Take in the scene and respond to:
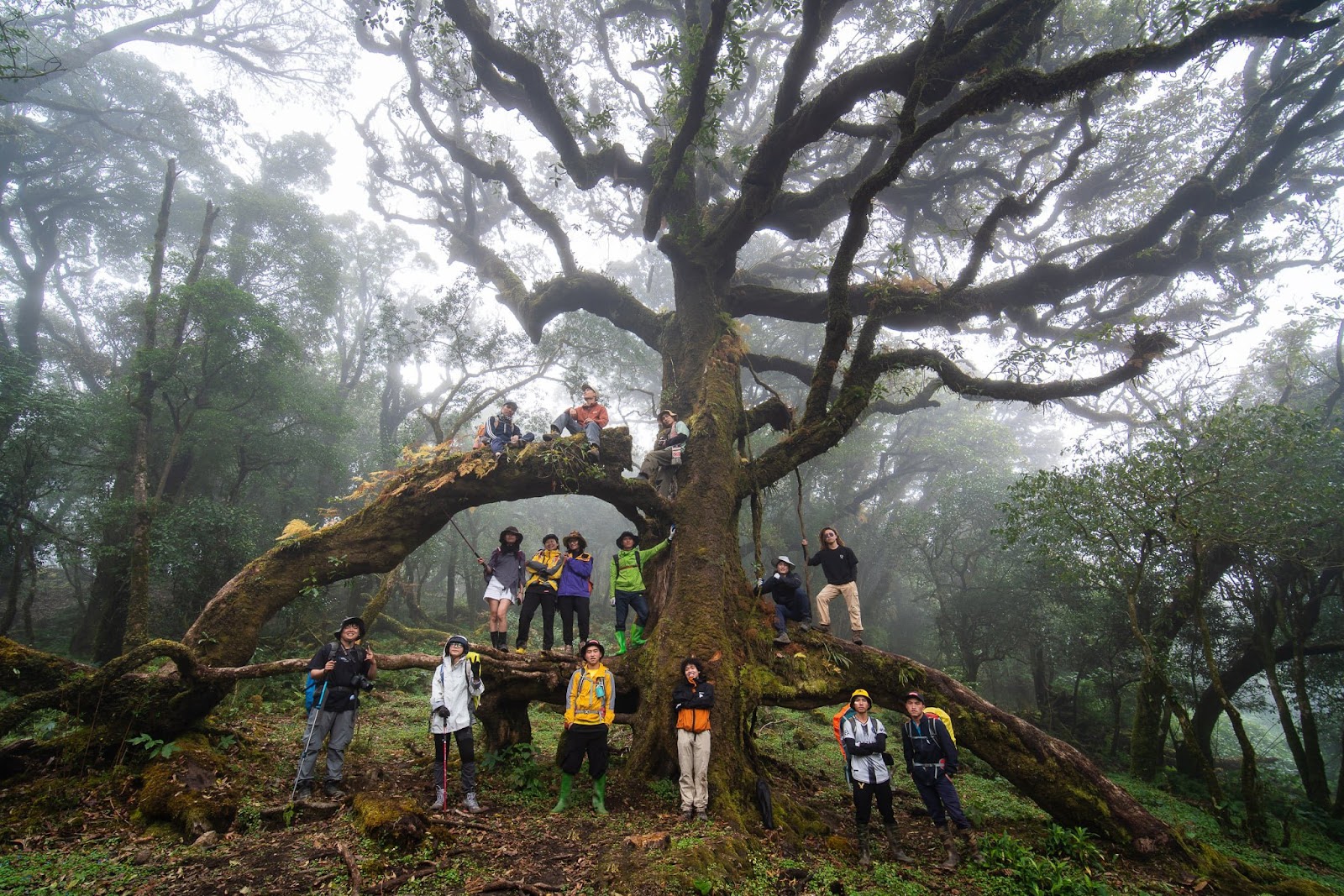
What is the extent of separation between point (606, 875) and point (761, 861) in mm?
1534

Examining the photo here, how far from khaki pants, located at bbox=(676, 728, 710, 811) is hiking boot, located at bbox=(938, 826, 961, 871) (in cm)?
241

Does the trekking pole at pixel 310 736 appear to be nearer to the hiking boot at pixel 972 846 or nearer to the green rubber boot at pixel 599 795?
the green rubber boot at pixel 599 795

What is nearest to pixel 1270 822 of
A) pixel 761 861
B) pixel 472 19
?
pixel 761 861

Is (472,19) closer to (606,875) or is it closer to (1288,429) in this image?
(606,875)

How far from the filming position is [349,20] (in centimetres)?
1587

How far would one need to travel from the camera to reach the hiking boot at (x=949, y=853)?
18.6 feet

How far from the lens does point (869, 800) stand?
19.8 feet

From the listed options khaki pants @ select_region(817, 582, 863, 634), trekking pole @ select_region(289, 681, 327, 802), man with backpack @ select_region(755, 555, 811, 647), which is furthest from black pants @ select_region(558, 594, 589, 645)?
khaki pants @ select_region(817, 582, 863, 634)

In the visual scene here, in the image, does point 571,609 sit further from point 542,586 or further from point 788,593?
point 788,593

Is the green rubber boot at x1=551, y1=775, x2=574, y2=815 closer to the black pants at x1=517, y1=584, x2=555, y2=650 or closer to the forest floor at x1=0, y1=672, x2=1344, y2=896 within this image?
the forest floor at x1=0, y1=672, x2=1344, y2=896

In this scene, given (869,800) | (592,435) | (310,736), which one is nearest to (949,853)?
(869,800)

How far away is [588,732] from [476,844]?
135 centimetres

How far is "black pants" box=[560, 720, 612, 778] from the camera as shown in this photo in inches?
233

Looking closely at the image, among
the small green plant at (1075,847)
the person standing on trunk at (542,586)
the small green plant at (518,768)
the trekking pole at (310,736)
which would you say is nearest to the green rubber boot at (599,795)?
the small green plant at (518,768)
